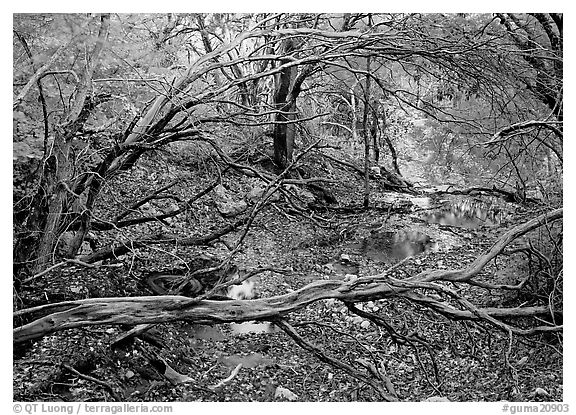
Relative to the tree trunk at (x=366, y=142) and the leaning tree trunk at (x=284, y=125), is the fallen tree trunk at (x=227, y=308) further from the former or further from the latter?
the leaning tree trunk at (x=284, y=125)

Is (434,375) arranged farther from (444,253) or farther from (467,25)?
(467,25)

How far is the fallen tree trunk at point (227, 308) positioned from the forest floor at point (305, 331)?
0.35 ft

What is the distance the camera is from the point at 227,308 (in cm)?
223

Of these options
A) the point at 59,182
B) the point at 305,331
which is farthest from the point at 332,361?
the point at 59,182

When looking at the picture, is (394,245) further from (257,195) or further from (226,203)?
(226,203)

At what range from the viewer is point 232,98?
8.79 feet

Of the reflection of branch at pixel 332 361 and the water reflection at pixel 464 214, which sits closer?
the reflection of branch at pixel 332 361

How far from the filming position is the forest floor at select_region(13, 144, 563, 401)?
2.21 metres

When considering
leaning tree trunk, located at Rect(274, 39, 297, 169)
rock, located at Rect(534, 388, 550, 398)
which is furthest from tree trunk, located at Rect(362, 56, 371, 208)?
rock, located at Rect(534, 388, 550, 398)

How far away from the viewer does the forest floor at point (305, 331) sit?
7.26ft

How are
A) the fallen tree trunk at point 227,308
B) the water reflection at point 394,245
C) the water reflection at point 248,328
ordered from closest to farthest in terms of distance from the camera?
the fallen tree trunk at point 227,308 → the water reflection at point 248,328 → the water reflection at point 394,245

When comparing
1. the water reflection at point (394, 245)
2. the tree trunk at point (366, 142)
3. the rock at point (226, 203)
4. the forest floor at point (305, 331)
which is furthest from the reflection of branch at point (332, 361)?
the tree trunk at point (366, 142)

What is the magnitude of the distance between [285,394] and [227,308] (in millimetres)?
436

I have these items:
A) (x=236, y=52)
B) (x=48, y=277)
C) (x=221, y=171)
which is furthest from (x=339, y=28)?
(x=48, y=277)
